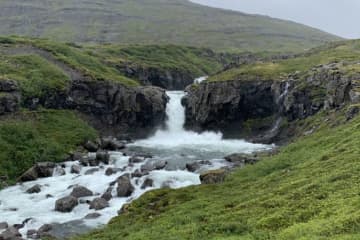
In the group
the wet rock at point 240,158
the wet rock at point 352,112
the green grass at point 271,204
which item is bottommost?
the wet rock at point 240,158

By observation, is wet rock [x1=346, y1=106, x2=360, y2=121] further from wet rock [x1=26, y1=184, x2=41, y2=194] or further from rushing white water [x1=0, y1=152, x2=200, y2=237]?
wet rock [x1=26, y1=184, x2=41, y2=194]

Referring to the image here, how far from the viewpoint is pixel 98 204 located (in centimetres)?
5659

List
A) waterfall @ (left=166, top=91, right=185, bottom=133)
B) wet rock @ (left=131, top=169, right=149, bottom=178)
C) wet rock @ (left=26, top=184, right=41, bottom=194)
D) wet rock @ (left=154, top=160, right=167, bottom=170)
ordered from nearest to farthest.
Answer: wet rock @ (left=26, top=184, right=41, bottom=194)
wet rock @ (left=131, top=169, right=149, bottom=178)
wet rock @ (left=154, top=160, right=167, bottom=170)
waterfall @ (left=166, top=91, right=185, bottom=133)

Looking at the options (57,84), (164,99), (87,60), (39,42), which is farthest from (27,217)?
(39,42)

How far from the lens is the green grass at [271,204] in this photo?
2889 centimetres

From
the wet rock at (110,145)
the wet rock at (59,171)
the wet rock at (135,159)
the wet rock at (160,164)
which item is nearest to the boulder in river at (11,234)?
the wet rock at (59,171)

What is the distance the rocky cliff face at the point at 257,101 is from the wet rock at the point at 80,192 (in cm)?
4618

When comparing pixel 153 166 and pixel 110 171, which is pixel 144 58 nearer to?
pixel 153 166

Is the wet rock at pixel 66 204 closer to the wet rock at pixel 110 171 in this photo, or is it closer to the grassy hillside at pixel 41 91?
the wet rock at pixel 110 171

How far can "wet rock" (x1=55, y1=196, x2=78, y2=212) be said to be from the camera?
56031 mm

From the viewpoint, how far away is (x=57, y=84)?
4193 inches

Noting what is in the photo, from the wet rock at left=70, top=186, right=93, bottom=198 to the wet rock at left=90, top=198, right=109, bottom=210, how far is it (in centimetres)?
372

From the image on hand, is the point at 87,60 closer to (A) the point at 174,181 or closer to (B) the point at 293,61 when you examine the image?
(B) the point at 293,61

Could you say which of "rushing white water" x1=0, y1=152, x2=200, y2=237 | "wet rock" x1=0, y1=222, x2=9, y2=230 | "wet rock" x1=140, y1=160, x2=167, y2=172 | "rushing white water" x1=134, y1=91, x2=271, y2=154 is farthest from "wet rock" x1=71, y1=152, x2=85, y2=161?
"wet rock" x1=0, y1=222, x2=9, y2=230
